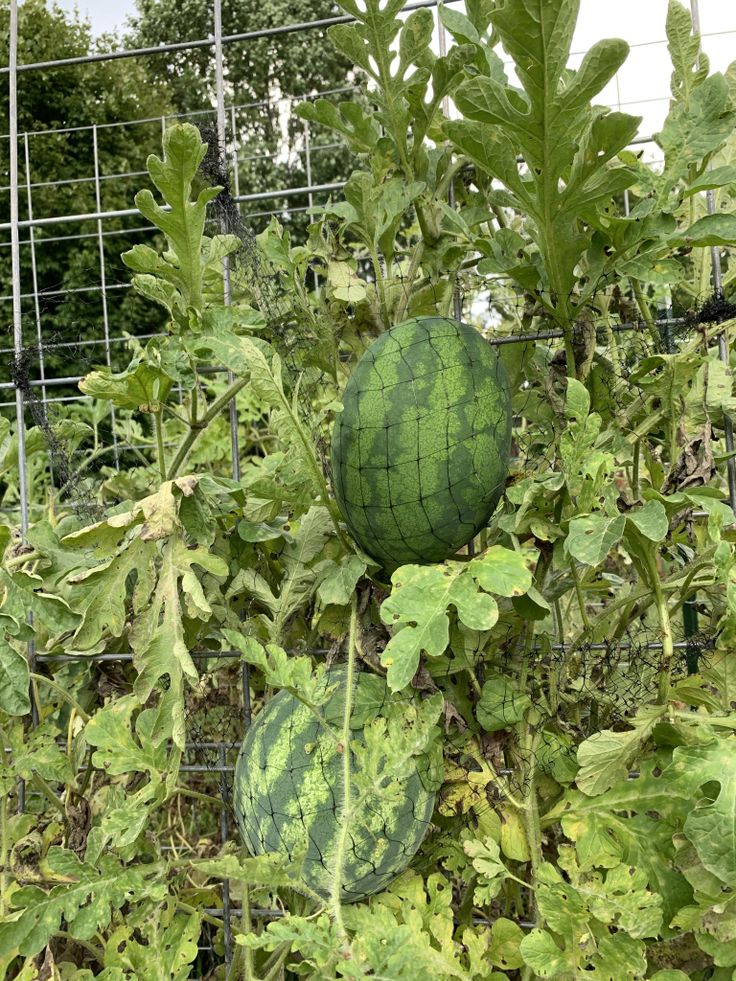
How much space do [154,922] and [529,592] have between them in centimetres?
81

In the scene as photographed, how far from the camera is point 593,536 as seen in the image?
1.14m

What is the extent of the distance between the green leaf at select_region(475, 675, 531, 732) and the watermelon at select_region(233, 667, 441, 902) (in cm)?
10

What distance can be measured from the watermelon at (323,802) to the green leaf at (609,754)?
0.22 metres

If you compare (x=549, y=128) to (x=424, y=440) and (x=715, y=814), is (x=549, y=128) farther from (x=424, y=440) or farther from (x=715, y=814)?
(x=715, y=814)

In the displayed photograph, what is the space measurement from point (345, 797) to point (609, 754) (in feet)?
1.31

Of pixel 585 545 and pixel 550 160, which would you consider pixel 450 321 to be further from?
pixel 585 545

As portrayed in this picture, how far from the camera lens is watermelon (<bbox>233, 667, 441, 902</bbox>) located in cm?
123

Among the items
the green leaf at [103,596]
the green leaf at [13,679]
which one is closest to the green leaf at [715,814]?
the green leaf at [103,596]

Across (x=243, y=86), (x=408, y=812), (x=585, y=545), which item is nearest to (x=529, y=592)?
(x=585, y=545)

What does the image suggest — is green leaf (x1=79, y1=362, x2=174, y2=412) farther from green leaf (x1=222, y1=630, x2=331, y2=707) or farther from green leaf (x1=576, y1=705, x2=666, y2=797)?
green leaf (x1=576, y1=705, x2=666, y2=797)

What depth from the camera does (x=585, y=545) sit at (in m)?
1.13

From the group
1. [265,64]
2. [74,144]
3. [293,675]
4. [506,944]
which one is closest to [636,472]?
[293,675]

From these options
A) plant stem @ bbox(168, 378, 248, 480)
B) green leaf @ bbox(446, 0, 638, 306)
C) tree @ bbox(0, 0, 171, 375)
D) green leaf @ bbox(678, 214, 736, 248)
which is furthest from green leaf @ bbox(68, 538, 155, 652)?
tree @ bbox(0, 0, 171, 375)

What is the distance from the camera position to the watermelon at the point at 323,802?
123 centimetres
